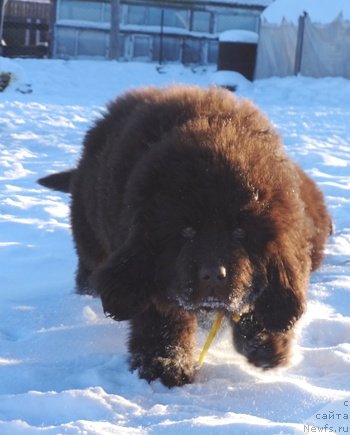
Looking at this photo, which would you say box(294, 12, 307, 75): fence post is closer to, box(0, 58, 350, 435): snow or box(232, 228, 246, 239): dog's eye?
box(0, 58, 350, 435): snow

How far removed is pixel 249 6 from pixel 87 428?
26.9m

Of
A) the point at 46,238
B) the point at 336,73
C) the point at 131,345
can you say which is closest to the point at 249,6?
the point at 336,73

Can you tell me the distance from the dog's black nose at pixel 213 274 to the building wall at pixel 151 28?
24648mm

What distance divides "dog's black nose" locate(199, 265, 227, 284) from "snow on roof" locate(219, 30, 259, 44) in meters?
19.7

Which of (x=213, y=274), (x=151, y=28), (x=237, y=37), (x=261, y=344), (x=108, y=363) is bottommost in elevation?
(x=108, y=363)

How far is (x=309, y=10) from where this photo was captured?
20.4m

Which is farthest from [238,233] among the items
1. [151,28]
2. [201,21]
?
[201,21]

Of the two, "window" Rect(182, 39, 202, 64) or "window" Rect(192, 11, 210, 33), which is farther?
"window" Rect(192, 11, 210, 33)

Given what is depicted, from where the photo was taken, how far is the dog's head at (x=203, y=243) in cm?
254

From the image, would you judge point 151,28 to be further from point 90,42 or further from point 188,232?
point 188,232

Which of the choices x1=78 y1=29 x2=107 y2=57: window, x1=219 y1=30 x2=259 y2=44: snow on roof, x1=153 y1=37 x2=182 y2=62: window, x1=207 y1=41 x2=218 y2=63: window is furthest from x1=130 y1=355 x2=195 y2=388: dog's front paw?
x1=207 y1=41 x2=218 y2=63: window

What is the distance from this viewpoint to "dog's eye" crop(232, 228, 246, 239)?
8.45ft

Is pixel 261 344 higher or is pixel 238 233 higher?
pixel 238 233

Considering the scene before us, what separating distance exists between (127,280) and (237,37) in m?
20.0
